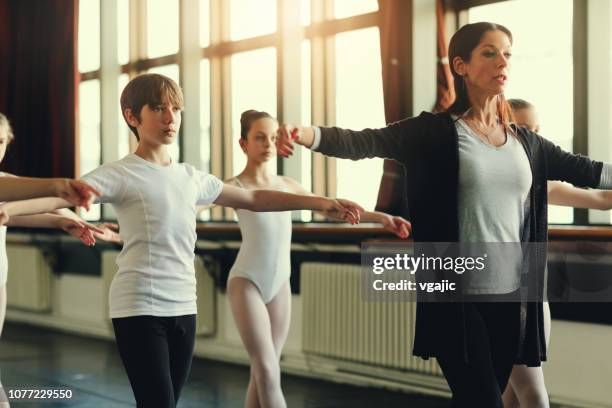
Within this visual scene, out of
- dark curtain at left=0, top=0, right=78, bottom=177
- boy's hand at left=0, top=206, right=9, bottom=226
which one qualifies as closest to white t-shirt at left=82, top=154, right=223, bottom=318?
boy's hand at left=0, top=206, right=9, bottom=226

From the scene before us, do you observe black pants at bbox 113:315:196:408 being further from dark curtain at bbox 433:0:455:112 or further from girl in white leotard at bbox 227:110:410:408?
dark curtain at bbox 433:0:455:112

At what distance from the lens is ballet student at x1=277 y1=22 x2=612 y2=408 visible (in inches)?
88.6

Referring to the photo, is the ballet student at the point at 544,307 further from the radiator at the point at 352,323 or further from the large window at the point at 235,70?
the large window at the point at 235,70

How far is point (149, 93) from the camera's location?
8.57 feet

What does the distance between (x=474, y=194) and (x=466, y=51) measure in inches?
14.9

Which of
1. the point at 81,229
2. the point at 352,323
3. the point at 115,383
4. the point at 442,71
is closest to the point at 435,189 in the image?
the point at 81,229

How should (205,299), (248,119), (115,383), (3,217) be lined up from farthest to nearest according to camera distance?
(205,299), (115,383), (248,119), (3,217)

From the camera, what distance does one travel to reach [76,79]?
25.1ft

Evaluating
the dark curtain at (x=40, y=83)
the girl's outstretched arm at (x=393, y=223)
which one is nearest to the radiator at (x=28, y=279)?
the dark curtain at (x=40, y=83)

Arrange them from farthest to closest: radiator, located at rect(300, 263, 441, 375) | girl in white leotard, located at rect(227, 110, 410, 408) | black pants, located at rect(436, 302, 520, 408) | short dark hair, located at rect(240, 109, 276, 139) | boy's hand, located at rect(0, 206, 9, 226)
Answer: radiator, located at rect(300, 263, 441, 375) → short dark hair, located at rect(240, 109, 276, 139) → girl in white leotard, located at rect(227, 110, 410, 408) → boy's hand, located at rect(0, 206, 9, 226) → black pants, located at rect(436, 302, 520, 408)

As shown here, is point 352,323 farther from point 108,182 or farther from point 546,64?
point 108,182

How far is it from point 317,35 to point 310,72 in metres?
0.23

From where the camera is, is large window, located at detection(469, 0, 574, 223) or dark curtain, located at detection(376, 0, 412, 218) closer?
large window, located at detection(469, 0, 574, 223)

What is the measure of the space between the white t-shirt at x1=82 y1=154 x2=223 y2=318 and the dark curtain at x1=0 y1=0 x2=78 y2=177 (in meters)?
5.20
